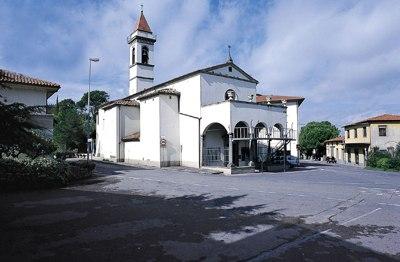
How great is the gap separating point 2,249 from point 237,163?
80.3 ft

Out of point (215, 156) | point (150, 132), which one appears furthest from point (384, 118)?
point (150, 132)

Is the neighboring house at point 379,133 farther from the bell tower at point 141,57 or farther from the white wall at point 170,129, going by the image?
the bell tower at point 141,57

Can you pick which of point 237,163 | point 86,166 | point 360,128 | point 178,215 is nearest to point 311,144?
point 360,128

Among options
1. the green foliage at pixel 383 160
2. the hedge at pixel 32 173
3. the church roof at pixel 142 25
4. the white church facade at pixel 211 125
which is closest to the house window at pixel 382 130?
the green foliage at pixel 383 160

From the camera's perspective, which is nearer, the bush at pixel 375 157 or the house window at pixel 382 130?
the bush at pixel 375 157

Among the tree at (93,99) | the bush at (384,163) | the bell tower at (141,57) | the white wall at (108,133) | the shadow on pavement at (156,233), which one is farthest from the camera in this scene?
the tree at (93,99)

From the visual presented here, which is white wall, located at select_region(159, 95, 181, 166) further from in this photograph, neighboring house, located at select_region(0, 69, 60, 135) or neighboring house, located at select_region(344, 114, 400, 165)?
neighboring house, located at select_region(344, 114, 400, 165)

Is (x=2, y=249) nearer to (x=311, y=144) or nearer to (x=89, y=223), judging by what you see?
(x=89, y=223)

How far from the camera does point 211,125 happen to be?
97.2 ft

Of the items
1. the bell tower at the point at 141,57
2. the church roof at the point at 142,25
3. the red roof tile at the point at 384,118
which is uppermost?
the church roof at the point at 142,25

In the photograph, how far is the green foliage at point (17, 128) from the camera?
19.7ft

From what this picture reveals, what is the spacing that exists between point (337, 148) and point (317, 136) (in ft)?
34.9

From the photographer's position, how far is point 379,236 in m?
8.37

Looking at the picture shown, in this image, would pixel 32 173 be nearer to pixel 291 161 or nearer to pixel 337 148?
pixel 291 161
